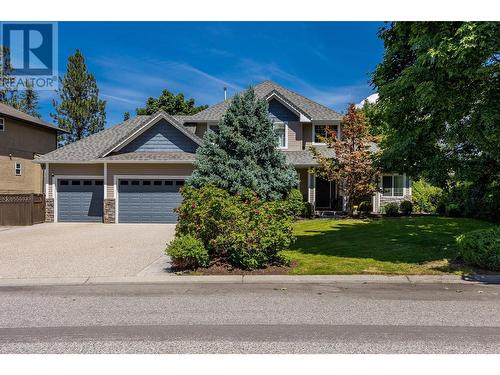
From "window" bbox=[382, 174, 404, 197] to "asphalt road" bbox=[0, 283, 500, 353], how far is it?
15735mm

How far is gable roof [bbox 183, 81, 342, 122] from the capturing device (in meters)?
22.1

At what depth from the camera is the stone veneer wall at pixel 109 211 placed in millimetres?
19688

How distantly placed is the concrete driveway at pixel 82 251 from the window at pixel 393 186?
43.7ft

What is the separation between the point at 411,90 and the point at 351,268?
546cm

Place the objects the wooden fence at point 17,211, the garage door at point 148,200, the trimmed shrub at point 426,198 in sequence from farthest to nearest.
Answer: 1. the trimmed shrub at point 426,198
2. the garage door at point 148,200
3. the wooden fence at point 17,211

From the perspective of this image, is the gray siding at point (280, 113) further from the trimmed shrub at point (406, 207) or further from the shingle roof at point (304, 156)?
the trimmed shrub at point (406, 207)

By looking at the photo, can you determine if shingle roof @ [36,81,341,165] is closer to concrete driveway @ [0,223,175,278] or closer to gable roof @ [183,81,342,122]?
gable roof @ [183,81,342,122]

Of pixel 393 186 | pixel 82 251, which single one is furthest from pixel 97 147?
pixel 393 186

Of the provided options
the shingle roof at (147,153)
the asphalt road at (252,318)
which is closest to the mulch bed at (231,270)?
the asphalt road at (252,318)

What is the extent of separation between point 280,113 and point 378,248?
1346 cm

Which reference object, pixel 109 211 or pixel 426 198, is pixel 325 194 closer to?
pixel 426 198

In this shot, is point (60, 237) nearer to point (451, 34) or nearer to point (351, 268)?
point (351, 268)

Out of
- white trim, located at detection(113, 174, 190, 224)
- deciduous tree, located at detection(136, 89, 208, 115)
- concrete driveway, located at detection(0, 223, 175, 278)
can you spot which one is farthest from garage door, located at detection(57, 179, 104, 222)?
deciduous tree, located at detection(136, 89, 208, 115)
